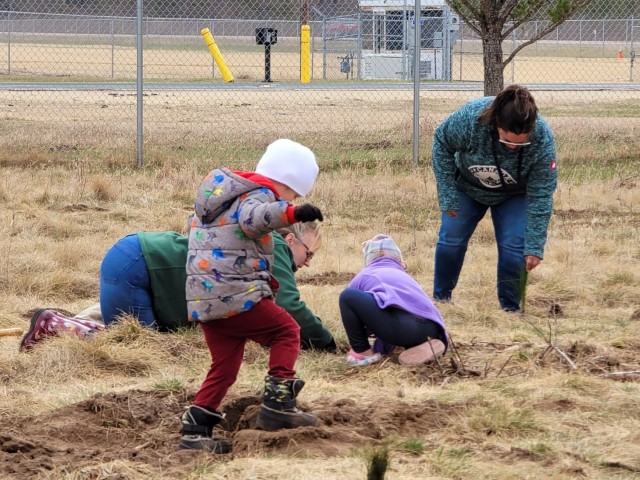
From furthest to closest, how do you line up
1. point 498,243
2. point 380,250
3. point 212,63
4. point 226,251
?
point 212,63
point 498,243
point 380,250
point 226,251

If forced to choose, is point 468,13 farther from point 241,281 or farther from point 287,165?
point 241,281

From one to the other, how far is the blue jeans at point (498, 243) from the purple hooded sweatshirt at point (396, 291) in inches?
49.7

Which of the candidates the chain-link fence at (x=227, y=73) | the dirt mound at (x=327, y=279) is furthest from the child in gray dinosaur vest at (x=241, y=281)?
the chain-link fence at (x=227, y=73)

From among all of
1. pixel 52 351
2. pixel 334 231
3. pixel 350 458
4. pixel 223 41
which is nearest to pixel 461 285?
pixel 334 231

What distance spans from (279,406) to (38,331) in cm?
186

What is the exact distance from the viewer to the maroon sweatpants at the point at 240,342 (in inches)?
145

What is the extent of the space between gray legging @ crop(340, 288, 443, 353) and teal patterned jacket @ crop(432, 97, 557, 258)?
1310mm

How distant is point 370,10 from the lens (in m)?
29.9

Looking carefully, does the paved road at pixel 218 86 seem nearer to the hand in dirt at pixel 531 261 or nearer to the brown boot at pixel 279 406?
the hand in dirt at pixel 531 261

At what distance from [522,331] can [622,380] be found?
1054 mm

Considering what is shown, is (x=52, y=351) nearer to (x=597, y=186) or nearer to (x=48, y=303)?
(x=48, y=303)

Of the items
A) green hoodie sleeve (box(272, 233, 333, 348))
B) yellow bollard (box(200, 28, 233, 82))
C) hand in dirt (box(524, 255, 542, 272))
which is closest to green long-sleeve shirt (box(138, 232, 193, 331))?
green hoodie sleeve (box(272, 233, 333, 348))

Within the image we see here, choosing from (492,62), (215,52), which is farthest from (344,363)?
(215,52)

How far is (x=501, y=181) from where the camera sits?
5.98 metres
